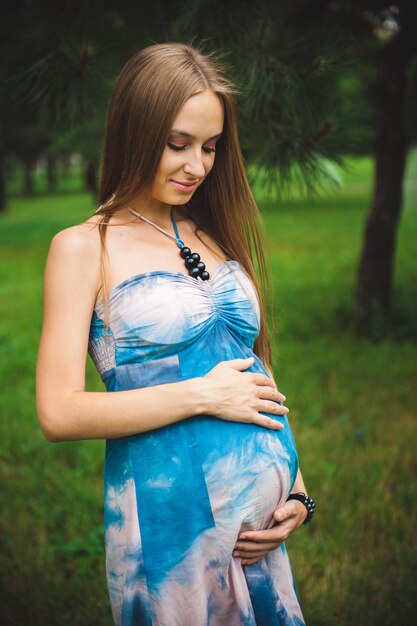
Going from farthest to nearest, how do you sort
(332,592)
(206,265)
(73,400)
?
(332,592) < (206,265) < (73,400)

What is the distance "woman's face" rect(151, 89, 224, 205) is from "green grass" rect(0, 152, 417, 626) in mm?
794

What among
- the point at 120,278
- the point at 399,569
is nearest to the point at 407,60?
the point at 399,569

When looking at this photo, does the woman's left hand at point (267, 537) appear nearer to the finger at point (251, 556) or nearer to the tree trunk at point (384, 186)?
the finger at point (251, 556)

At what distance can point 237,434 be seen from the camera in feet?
5.14

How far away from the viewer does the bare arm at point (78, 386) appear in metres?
1.45

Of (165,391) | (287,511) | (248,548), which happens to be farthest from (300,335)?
(165,391)

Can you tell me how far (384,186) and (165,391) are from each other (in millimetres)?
4775

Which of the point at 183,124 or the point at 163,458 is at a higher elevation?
the point at 183,124

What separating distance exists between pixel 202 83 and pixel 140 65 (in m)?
0.16

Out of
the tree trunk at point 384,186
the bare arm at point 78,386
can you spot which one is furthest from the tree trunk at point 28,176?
the bare arm at point 78,386

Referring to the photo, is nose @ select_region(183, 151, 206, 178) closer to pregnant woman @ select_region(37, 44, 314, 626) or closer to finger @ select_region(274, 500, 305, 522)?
pregnant woman @ select_region(37, 44, 314, 626)

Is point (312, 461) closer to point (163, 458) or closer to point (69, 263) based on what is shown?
point (163, 458)

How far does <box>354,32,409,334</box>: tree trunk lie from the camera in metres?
5.49

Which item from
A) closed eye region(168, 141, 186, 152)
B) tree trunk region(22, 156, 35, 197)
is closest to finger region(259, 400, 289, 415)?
closed eye region(168, 141, 186, 152)
